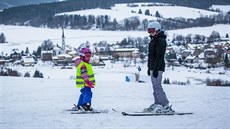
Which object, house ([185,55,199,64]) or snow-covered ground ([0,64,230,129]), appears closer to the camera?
snow-covered ground ([0,64,230,129])

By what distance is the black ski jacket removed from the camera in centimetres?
615

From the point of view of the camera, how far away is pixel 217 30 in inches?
3177

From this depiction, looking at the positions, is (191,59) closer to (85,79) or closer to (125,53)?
(125,53)

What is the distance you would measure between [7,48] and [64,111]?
61.5m

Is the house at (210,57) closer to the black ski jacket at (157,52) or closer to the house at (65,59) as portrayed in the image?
the house at (65,59)

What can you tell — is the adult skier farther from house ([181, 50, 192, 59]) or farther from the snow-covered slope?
the snow-covered slope

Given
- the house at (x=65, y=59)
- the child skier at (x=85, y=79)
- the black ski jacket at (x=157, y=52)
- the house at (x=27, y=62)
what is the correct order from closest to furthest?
the black ski jacket at (x=157, y=52) → the child skier at (x=85, y=79) → the house at (x=27, y=62) → the house at (x=65, y=59)

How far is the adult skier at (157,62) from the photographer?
6156mm

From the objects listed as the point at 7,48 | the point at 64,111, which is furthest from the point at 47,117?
the point at 7,48

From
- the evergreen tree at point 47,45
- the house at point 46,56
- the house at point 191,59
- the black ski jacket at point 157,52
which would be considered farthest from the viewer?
the evergreen tree at point 47,45

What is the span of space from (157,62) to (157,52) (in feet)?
0.55

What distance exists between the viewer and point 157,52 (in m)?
6.16

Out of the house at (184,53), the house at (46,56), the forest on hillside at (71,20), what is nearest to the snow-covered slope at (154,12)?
the forest on hillside at (71,20)

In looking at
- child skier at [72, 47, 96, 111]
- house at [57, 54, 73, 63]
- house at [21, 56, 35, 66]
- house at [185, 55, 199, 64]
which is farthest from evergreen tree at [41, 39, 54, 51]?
child skier at [72, 47, 96, 111]
